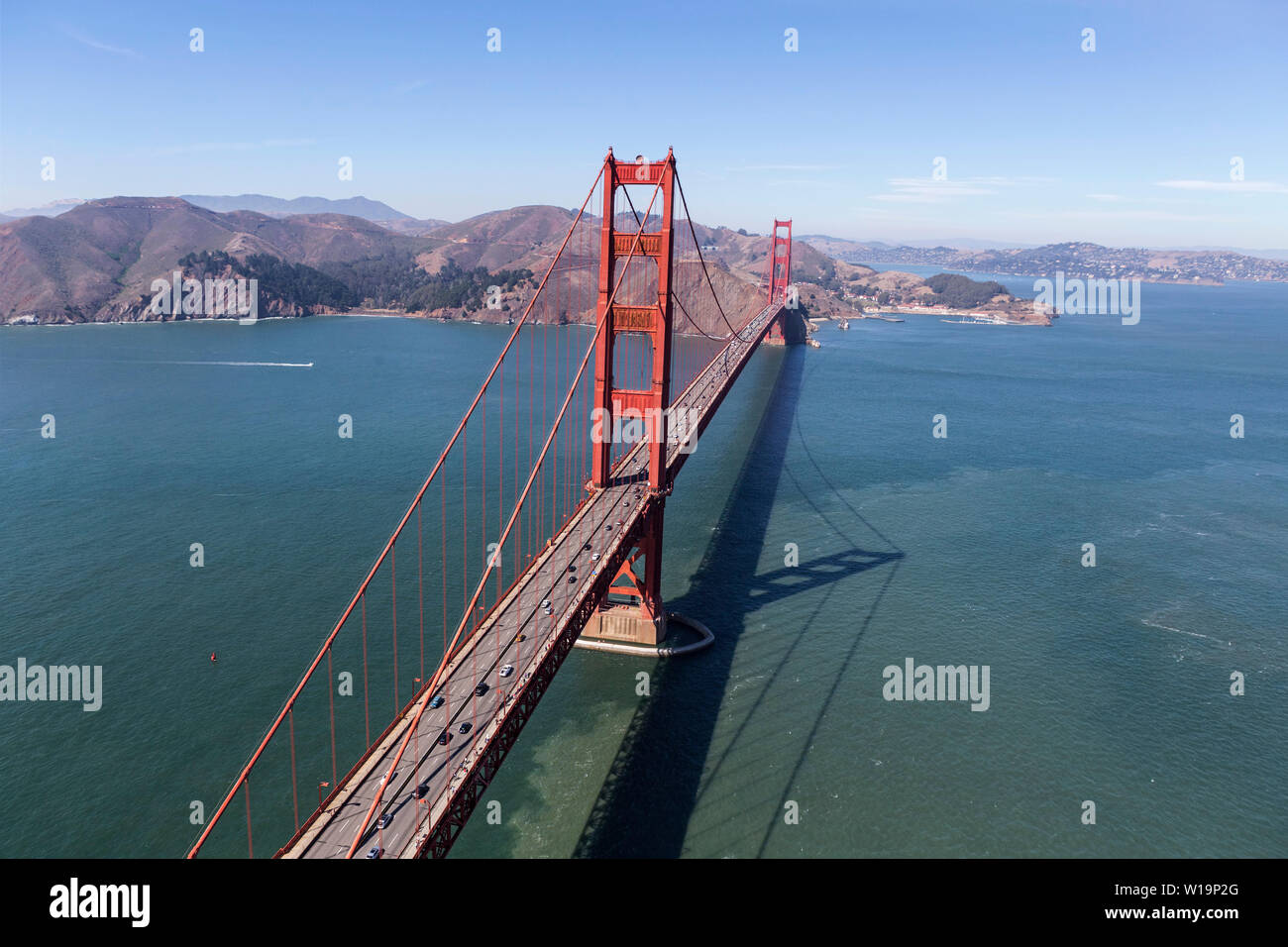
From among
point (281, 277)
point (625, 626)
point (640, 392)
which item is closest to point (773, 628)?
point (625, 626)

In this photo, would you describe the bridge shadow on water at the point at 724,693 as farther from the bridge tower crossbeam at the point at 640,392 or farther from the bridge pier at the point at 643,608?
the bridge tower crossbeam at the point at 640,392

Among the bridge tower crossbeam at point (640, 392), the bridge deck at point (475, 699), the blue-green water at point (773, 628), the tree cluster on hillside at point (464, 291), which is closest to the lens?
the bridge deck at point (475, 699)

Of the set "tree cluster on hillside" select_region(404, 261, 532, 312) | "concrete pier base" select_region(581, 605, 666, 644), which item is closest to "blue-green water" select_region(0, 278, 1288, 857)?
"concrete pier base" select_region(581, 605, 666, 644)

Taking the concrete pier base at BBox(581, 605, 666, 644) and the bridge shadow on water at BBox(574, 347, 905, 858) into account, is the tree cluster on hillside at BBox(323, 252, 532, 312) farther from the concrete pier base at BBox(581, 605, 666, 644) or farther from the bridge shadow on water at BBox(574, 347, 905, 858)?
the concrete pier base at BBox(581, 605, 666, 644)

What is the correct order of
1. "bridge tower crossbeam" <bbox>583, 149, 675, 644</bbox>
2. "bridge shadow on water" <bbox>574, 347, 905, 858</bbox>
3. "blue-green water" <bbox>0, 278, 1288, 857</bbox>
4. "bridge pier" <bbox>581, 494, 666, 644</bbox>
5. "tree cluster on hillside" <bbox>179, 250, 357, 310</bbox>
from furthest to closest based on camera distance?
"tree cluster on hillside" <bbox>179, 250, 357, 310</bbox> < "bridge pier" <bbox>581, 494, 666, 644</bbox> < "bridge tower crossbeam" <bbox>583, 149, 675, 644</bbox> < "blue-green water" <bbox>0, 278, 1288, 857</bbox> < "bridge shadow on water" <bbox>574, 347, 905, 858</bbox>

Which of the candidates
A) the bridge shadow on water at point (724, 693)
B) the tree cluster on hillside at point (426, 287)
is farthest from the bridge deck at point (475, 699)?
the tree cluster on hillside at point (426, 287)

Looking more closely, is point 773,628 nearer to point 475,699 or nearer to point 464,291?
point 475,699
